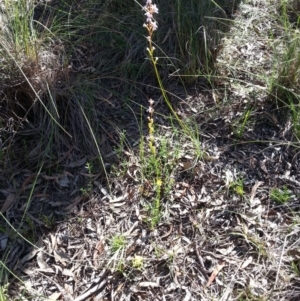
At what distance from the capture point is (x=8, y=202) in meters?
3.03

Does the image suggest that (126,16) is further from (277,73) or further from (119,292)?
(119,292)

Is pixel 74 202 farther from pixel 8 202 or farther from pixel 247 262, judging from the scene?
pixel 247 262

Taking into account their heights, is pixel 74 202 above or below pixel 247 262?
above

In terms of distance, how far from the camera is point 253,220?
9.47 feet

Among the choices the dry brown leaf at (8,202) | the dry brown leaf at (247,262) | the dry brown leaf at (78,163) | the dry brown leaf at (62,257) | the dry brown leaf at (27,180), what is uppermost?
the dry brown leaf at (78,163)

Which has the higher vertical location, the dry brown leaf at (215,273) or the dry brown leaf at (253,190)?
the dry brown leaf at (253,190)

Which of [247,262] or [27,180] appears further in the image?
[27,180]

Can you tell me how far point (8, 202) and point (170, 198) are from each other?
2.97ft

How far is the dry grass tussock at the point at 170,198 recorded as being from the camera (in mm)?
2693

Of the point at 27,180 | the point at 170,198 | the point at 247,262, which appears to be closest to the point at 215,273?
the point at 247,262

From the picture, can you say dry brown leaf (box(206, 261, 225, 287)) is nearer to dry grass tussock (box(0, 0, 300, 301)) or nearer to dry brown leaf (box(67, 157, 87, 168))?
dry grass tussock (box(0, 0, 300, 301))

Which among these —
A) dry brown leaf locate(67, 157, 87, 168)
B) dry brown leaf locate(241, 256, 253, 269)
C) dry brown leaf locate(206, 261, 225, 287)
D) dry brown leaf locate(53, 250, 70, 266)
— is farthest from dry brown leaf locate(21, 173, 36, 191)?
dry brown leaf locate(241, 256, 253, 269)

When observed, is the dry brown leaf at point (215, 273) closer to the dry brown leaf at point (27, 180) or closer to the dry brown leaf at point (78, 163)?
the dry brown leaf at point (78, 163)

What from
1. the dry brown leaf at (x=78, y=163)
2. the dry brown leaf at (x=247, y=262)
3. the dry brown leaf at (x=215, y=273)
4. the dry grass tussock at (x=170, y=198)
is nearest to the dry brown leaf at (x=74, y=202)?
the dry grass tussock at (x=170, y=198)
